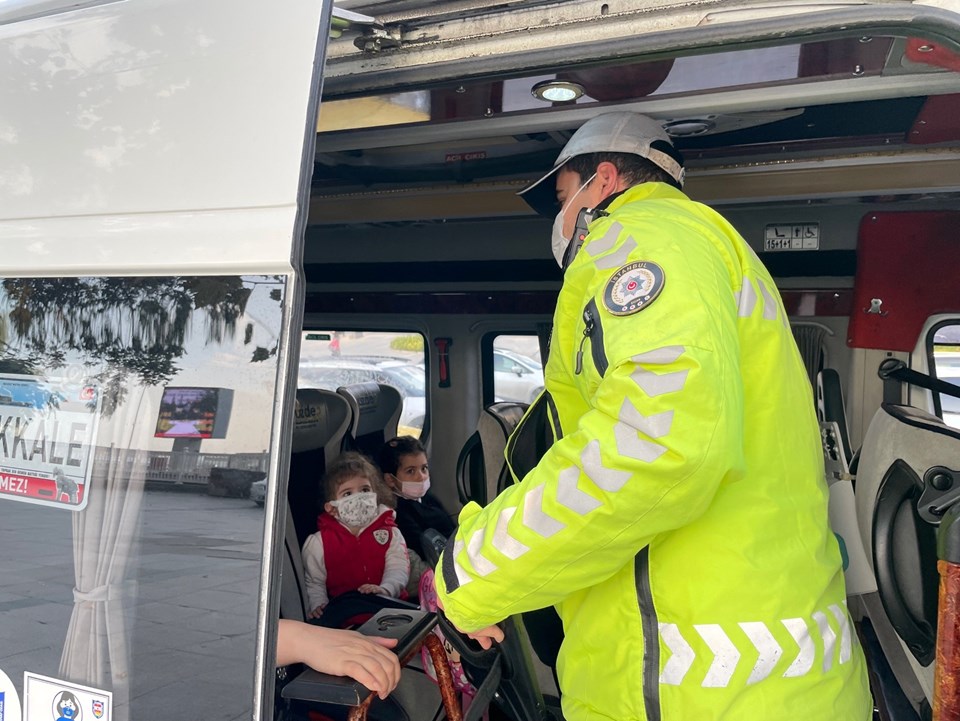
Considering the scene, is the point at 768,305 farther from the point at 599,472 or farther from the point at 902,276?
the point at 902,276

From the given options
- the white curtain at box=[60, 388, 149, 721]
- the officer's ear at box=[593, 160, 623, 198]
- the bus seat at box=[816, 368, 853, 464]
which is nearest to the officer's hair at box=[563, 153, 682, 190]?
the officer's ear at box=[593, 160, 623, 198]

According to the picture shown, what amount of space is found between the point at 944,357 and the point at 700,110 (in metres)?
2.27

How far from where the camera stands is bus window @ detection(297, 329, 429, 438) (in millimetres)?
5000

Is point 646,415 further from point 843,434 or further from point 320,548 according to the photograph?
point 843,434

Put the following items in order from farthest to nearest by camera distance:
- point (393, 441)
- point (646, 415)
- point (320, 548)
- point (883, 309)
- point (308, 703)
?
point (393, 441), point (883, 309), point (320, 548), point (308, 703), point (646, 415)

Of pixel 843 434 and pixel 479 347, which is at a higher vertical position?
pixel 479 347

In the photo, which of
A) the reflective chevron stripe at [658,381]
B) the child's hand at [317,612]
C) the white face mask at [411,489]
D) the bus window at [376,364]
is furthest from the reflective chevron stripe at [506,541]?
the bus window at [376,364]

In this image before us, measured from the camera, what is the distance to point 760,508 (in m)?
1.40

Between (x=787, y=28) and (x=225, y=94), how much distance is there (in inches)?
34.9

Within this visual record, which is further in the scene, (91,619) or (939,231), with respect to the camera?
(939,231)

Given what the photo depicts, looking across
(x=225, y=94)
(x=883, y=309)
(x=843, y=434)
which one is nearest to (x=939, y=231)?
(x=883, y=309)

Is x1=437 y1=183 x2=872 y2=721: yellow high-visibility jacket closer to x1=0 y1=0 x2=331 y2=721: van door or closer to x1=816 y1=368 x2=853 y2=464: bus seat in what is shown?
x1=0 y1=0 x2=331 y2=721: van door

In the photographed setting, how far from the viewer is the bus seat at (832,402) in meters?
3.52

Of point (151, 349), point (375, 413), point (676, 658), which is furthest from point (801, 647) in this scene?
point (375, 413)
